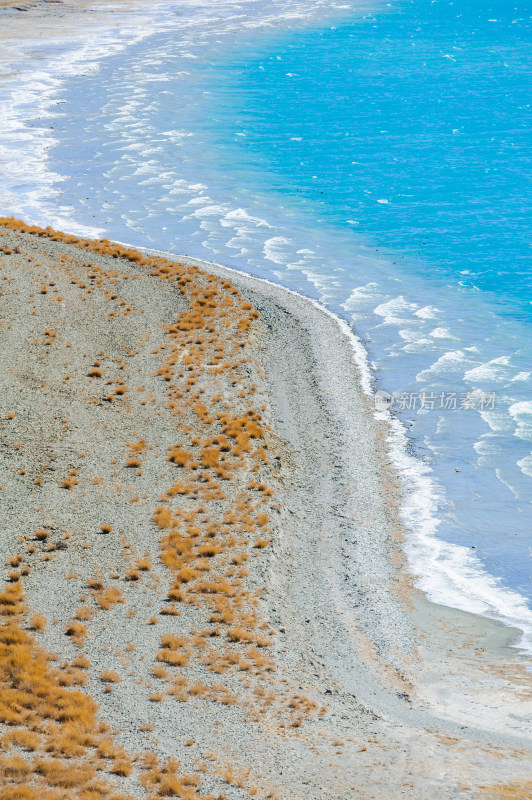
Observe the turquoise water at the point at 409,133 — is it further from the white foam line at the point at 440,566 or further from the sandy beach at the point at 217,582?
the sandy beach at the point at 217,582

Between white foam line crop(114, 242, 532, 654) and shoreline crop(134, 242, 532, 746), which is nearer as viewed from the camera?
shoreline crop(134, 242, 532, 746)

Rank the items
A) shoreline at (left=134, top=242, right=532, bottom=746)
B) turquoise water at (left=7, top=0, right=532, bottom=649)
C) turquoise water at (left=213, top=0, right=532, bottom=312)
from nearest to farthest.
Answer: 1. shoreline at (left=134, top=242, right=532, bottom=746)
2. turquoise water at (left=7, top=0, right=532, bottom=649)
3. turquoise water at (left=213, top=0, right=532, bottom=312)

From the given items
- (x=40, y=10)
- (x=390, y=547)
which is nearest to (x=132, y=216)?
(x=390, y=547)

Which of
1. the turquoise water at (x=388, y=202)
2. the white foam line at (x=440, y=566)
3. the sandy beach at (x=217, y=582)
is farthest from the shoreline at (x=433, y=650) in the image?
the turquoise water at (x=388, y=202)

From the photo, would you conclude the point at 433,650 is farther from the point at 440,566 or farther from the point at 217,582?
the point at 217,582

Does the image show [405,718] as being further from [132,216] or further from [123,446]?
→ [132,216]

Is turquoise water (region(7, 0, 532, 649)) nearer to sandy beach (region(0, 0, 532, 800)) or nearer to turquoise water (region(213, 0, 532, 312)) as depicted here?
turquoise water (region(213, 0, 532, 312))

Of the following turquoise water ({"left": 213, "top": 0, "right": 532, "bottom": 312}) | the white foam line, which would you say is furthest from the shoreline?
turquoise water ({"left": 213, "top": 0, "right": 532, "bottom": 312})

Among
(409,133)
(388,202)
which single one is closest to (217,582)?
(388,202)
